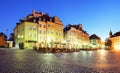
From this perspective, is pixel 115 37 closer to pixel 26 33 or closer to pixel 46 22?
pixel 46 22

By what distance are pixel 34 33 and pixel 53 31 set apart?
32.2ft

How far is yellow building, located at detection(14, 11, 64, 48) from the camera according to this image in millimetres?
72000

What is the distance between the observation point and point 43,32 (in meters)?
77.4

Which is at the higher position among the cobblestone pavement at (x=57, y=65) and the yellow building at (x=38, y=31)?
the yellow building at (x=38, y=31)

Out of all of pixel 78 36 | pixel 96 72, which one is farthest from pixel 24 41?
pixel 96 72

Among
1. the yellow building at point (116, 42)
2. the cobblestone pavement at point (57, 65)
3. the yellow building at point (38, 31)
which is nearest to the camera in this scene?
the cobblestone pavement at point (57, 65)

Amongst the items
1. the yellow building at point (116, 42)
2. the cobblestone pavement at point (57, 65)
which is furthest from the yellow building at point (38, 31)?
the cobblestone pavement at point (57, 65)

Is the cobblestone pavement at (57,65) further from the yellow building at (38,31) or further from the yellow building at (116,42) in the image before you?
the yellow building at (116,42)

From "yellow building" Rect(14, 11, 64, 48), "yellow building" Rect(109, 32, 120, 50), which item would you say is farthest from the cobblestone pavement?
"yellow building" Rect(109, 32, 120, 50)

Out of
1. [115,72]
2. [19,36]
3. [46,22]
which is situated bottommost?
[115,72]

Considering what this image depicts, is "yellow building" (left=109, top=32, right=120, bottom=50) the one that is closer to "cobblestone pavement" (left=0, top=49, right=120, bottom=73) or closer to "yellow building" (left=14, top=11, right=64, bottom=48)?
"yellow building" (left=14, top=11, right=64, bottom=48)

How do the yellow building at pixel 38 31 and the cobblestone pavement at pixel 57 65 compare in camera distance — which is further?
the yellow building at pixel 38 31

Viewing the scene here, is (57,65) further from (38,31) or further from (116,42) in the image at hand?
(116,42)

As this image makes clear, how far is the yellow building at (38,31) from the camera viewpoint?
72.0 m
